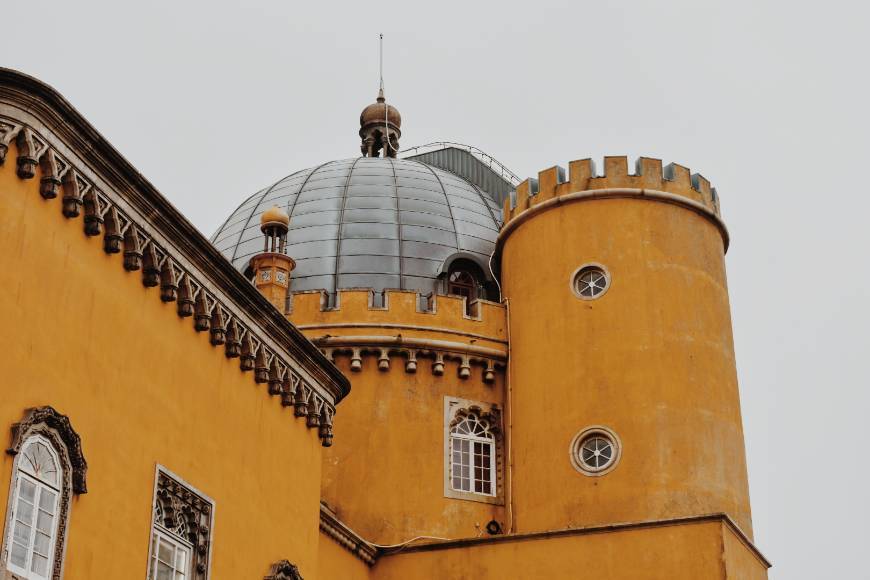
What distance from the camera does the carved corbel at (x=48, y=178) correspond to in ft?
57.4

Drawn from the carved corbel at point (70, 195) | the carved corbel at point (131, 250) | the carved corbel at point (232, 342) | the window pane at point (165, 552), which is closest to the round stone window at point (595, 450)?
the carved corbel at point (232, 342)

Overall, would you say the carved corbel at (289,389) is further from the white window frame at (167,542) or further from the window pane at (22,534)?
the window pane at (22,534)

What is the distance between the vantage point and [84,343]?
58.8ft

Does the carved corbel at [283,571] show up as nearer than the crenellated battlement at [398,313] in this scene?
Yes

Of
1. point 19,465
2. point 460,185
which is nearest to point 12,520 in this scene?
point 19,465

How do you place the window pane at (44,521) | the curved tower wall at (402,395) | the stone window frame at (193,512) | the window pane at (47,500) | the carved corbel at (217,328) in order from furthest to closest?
the curved tower wall at (402,395)
the carved corbel at (217,328)
the stone window frame at (193,512)
the window pane at (47,500)
the window pane at (44,521)

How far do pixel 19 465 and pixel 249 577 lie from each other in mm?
5619

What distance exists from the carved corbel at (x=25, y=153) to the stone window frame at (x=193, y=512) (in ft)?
14.0

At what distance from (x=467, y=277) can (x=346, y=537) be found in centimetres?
878

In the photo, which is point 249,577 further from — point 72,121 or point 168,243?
point 72,121

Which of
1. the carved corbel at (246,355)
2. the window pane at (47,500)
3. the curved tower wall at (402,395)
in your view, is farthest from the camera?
the curved tower wall at (402,395)

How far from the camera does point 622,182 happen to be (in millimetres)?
30938

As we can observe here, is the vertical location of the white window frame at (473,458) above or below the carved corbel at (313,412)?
above

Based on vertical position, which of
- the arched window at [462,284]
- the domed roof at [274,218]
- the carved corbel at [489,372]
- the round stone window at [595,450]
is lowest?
the round stone window at [595,450]
